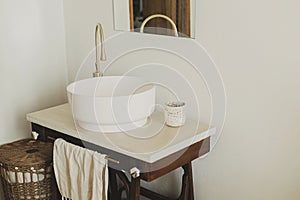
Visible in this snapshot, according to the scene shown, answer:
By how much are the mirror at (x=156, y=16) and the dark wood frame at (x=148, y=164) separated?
1.73 ft

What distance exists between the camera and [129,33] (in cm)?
A: 221

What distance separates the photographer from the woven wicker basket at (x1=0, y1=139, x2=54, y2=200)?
2.01 metres

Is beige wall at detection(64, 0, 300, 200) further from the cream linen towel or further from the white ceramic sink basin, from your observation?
the cream linen towel

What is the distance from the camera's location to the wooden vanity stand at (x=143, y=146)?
1.69m

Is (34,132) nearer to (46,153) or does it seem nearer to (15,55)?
(46,153)

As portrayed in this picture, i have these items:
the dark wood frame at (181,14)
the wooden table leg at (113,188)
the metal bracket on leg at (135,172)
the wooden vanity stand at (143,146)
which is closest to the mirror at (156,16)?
the dark wood frame at (181,14)

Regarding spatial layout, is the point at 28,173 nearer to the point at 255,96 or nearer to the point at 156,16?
the point at 156,16

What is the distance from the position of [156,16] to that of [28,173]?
953 mm

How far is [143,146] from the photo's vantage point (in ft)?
5.65

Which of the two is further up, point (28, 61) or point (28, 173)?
point (28, 61)

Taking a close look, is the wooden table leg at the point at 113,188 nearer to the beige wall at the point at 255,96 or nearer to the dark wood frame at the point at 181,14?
the beige wall at the point at 255,96

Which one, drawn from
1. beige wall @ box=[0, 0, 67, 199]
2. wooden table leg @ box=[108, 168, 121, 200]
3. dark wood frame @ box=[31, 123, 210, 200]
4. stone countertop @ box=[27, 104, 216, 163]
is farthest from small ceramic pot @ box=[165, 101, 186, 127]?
beige wall @ box=[0, 0, 67, 199]

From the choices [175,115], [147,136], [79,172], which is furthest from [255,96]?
[79,172]

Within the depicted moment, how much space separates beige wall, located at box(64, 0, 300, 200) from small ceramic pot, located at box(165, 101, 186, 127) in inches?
8.0
